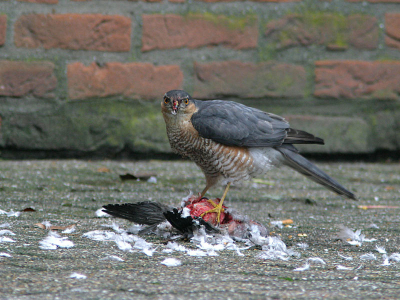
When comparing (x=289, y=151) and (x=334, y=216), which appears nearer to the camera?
(x=334, y=216)

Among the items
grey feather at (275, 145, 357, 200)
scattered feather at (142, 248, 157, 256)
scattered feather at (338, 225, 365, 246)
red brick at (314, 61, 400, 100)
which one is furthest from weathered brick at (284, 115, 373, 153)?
scattered feather at (142, 248, 157, 256)

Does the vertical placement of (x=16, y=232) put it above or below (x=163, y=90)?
below

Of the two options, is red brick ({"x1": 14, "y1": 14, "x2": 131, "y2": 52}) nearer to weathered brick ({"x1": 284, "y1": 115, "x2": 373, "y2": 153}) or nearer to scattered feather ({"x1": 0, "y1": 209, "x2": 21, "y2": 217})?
weathered brick ({"x1": 284, "y1": 115, "x2": 373, "y2": 153})

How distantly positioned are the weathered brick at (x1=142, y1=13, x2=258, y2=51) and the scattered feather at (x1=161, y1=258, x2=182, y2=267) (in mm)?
2641

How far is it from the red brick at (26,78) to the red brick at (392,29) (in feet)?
9.09

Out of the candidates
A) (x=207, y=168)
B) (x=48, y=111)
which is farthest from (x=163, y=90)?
(x=207, y=168)

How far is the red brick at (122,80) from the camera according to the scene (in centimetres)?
409

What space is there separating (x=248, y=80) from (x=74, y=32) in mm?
1432

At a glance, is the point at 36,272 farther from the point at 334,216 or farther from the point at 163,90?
the point at 163,90

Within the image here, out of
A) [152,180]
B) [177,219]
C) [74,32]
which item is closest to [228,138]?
[177,219]

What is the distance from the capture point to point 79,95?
4.11m

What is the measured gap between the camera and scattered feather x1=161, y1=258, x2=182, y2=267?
1794 mm

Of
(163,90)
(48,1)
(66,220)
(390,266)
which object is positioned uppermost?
(48,1)

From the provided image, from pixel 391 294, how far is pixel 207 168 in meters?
1.56
